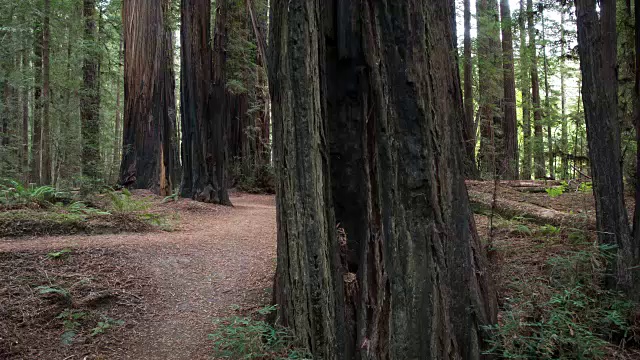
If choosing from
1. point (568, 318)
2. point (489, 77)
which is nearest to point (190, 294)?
point (568, 318)

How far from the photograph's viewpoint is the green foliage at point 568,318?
3354 millimetres

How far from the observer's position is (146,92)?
12180 mm

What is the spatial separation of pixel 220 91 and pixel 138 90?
2.77 m

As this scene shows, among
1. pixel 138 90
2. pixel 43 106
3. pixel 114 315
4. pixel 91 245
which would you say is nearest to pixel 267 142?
pixel 138 90

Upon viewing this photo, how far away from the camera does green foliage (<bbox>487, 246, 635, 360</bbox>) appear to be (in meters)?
3.35

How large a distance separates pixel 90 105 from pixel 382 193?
988 cm

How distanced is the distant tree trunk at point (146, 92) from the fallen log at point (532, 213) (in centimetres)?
782

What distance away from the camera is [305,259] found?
3.47 m

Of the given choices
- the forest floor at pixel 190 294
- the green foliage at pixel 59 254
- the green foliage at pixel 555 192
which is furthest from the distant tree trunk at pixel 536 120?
the green foliage at pixel 59 254

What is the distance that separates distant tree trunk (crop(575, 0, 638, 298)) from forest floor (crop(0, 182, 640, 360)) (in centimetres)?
22

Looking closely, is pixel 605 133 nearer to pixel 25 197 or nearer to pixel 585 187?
pixel 585 187

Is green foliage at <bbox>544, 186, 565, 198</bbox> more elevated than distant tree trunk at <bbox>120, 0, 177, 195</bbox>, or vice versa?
distant tree trunk at <bbox>120, 0, 177, 195</bbox>

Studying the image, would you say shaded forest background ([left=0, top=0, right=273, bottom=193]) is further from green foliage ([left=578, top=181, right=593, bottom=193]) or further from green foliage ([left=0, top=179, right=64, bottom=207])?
green foliage ([left=578, top=181, right=593, bottom=193])

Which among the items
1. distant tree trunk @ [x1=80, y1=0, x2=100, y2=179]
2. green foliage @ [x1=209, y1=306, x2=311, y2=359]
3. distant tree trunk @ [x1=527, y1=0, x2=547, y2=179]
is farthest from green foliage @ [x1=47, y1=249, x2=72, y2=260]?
distant tree trunk @ [x1=527, y1=0, x2=547, y2=179]
